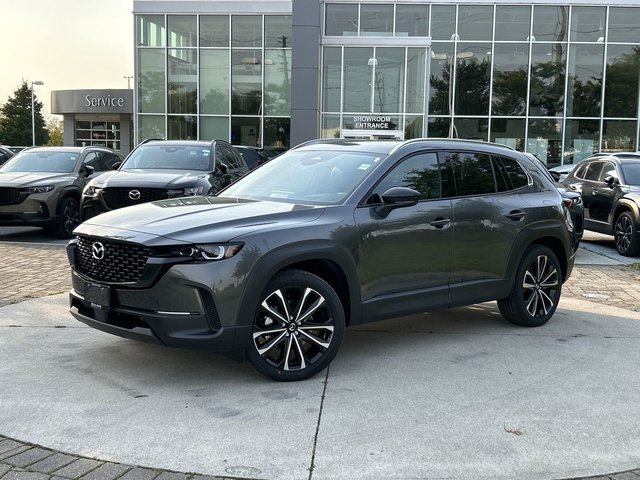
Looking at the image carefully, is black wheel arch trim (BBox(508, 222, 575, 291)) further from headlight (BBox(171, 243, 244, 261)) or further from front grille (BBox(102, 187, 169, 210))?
front grille (BBox(102, 187, 169, 210))

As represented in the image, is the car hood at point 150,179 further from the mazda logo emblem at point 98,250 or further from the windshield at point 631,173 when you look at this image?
the windshield at point 631,173

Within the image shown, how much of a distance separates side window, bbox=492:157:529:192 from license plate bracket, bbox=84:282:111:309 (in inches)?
142

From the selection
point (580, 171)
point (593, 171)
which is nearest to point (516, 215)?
point (593, 171)

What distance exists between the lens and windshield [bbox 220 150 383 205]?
17.5 ft

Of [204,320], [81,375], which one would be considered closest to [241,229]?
[204,320]

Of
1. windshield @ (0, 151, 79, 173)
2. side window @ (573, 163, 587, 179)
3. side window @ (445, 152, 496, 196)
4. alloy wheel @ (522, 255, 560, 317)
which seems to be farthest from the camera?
side window @ (573, 163, 587, 179)

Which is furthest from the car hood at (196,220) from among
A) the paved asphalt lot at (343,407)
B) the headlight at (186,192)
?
the headlight at (186,192)

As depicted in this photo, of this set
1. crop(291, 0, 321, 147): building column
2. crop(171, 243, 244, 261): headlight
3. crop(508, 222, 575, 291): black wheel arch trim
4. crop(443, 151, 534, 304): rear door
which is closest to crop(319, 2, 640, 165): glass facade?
crop(291, 0, 321, 147): building column

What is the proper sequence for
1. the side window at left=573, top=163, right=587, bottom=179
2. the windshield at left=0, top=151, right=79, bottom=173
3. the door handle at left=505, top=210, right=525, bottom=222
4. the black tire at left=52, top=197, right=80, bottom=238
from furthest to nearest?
the side window at left=573, top=163, right=587, bottom=179 → the windshield at left=0, top=151, right=79, bottom=173 → the black tire at left=52, top=197, right=80, bottom=238 → the door handle at left=505, top=210, right=525, bottom=222

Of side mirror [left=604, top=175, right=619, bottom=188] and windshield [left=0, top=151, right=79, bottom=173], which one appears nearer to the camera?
side mirror [left=604, top=175, right=619, bottom=188]

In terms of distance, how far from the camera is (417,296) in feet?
17.8

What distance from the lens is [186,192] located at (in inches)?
410

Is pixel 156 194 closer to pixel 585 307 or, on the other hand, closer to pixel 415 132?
pixel 585 307

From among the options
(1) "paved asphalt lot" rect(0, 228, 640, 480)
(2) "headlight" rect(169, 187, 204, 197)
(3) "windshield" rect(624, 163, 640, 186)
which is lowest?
(1) "paved asphalt lot" rect(0, 228, 640, 480)
